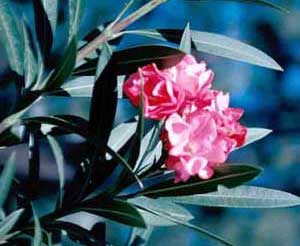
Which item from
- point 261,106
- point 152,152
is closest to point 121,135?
point 152,152

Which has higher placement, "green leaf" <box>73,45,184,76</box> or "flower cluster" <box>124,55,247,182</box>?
"green leaf" <box>73,45,184,76</box>

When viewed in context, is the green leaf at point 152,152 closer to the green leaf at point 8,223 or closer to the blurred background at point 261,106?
the green leaf at point 8,223

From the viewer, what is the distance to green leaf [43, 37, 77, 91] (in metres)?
0.72

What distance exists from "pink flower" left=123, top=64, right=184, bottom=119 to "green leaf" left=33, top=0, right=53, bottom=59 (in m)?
0.15

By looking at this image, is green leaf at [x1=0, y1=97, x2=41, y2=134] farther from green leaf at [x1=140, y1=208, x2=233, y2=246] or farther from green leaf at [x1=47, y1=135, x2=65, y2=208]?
green leaf at [x1=140, y1=208, x2=233, y2=246]

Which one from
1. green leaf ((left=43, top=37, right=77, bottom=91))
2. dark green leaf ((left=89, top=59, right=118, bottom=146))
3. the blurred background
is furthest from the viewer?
the blurred background

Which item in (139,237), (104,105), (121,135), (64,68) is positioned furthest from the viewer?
(139,237)

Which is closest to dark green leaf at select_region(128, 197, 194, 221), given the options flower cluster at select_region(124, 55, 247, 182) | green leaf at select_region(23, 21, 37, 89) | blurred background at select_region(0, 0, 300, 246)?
flower cluster at select_region(124, 55, 247, 182)

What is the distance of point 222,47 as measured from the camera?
939 millimetres

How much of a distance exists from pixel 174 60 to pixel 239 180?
0.52 feet

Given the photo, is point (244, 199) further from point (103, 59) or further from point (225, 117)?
point (103, 59)

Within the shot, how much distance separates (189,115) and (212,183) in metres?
0.10

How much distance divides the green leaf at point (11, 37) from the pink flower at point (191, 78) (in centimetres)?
20

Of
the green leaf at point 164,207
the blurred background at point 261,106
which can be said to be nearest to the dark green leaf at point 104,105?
the green leaf at point 164,207
